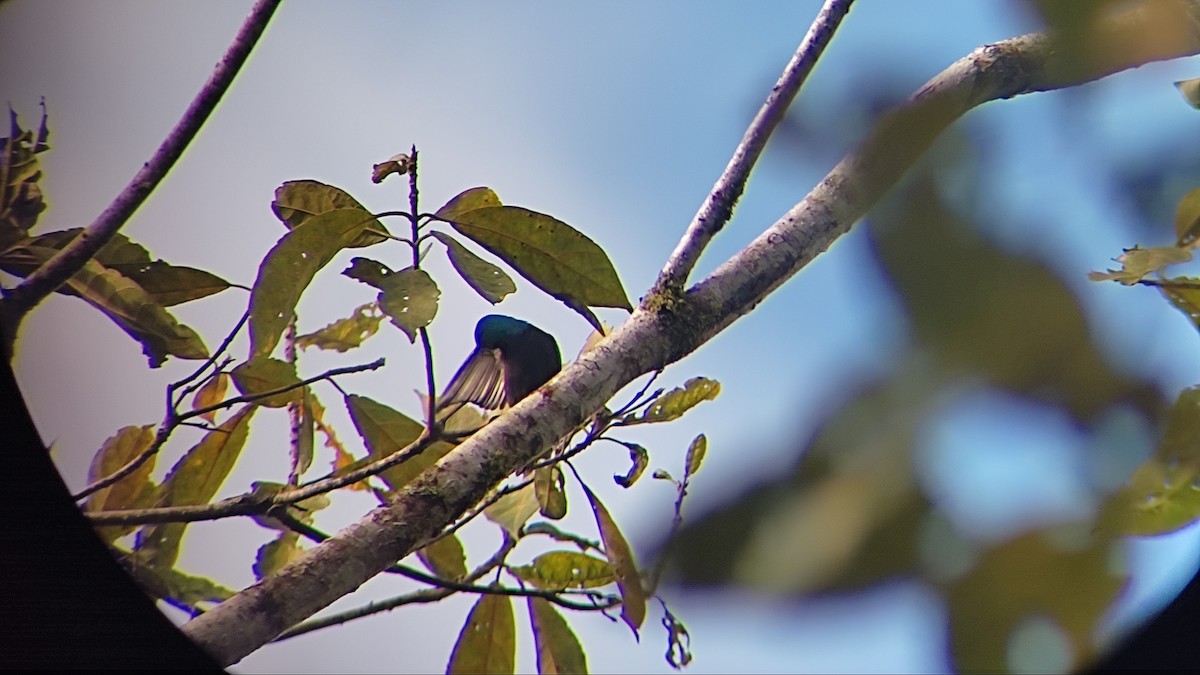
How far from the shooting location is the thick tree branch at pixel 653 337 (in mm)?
416

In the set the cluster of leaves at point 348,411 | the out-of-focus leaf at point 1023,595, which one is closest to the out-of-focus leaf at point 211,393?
the cluster of leaves at point 348,411

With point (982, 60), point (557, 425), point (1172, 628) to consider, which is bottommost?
point (1172, 628)

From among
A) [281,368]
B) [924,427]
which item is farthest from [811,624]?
[281,368]

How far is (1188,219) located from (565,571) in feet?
1.45

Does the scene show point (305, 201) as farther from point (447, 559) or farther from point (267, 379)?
point (447, 559)

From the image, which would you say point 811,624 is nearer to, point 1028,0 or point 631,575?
point 631,575

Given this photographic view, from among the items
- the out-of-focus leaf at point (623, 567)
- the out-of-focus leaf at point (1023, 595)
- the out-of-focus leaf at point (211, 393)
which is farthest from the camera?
the out-of-focus leaf at point (211, 393)

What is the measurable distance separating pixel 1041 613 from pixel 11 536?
643mm

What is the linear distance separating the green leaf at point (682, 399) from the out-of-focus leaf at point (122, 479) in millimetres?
344

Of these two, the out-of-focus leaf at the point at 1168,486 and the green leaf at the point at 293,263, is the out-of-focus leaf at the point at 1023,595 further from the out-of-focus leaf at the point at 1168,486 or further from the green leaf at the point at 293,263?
the green leaf at the point at 293,263

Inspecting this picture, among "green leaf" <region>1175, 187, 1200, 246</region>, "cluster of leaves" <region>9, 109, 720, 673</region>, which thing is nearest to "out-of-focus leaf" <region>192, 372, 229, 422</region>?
"cluster of leaves" <region>9, 109, 720, 673</region>

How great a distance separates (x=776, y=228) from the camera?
548 millimetres

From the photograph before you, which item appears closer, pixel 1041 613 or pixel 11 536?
pixel 1041 613

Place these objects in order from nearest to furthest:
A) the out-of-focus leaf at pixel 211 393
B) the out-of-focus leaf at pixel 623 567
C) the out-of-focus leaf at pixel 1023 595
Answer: the out-of-focus leaf at pixel 1023 595 → the out-of-focus leaf at pixel 623 567 → the out-of-focus leaf at pixel 211 393
